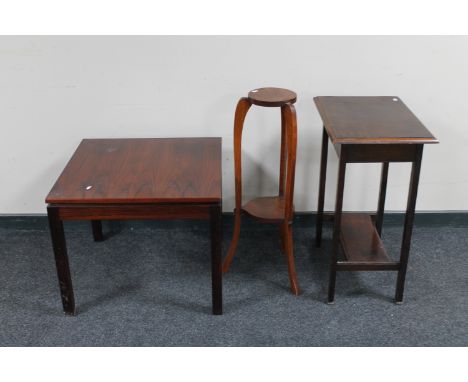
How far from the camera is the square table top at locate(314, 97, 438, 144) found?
6.86ft

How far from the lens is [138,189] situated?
2.22 m

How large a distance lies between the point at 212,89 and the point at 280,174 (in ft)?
1.60

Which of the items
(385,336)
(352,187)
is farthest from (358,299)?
(352,187)

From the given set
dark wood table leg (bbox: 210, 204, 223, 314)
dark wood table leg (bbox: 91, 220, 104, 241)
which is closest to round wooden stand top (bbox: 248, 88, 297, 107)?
dark wood table leg (bbox: 210, 204, 223, 314)

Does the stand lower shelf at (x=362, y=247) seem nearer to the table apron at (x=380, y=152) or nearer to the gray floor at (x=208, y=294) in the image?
the gray floor at (x=208, y=294)

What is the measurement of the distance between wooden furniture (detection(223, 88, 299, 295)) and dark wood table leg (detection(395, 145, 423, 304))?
42 cm

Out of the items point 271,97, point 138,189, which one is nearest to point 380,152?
point 271,97

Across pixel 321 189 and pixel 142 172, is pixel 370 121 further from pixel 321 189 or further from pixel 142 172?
pixel 142 172

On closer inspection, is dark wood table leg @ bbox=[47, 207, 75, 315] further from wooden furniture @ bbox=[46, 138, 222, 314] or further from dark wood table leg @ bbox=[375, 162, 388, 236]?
dark wood table leg @ bbox=[375, 162, 388, 236]

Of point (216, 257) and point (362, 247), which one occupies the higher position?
point (216, 257)

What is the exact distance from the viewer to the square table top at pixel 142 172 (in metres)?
2.17

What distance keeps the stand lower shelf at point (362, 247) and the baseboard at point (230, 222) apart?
0.29 m

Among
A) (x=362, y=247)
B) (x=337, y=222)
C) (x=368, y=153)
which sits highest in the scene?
(x=368, y=153)

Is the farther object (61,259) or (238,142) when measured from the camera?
(238,142)
